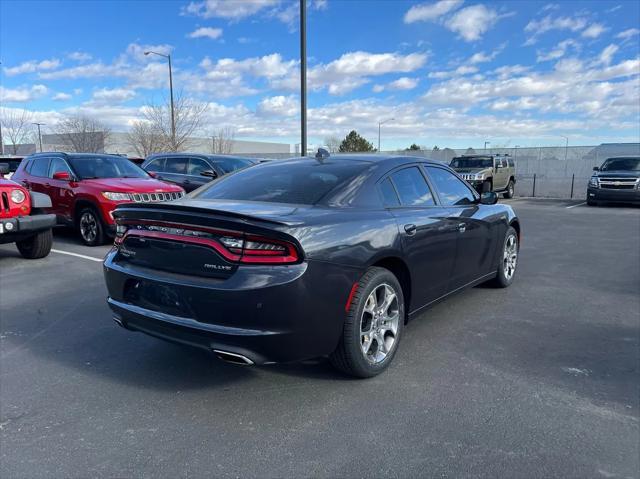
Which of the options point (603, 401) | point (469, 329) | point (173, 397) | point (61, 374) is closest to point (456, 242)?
point (469, 329)

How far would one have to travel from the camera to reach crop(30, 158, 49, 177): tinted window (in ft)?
31.3

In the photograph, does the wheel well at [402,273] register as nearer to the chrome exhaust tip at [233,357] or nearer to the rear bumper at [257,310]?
the rear bumper at [257,310]

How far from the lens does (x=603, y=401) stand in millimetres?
3148

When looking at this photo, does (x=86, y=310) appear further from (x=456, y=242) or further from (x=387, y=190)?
(x=456, y=242)

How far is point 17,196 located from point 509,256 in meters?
6.79

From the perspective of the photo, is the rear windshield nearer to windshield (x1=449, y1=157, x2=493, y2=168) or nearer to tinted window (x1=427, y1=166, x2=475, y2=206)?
tinted window (x1=427, y1=166, x2=475, y2=206)

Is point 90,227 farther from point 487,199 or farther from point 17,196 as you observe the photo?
point 487,199

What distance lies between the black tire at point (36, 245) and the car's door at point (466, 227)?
20.0 feet

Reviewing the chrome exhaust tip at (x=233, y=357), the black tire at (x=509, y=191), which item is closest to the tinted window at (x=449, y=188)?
the chrome exhaust tip at (x=233, y=357)

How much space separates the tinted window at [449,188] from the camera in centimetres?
455

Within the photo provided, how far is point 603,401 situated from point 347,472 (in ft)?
6.02

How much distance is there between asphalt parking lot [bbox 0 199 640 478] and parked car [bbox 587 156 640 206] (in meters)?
14.0

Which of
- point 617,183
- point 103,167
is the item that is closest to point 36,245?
point 103,167

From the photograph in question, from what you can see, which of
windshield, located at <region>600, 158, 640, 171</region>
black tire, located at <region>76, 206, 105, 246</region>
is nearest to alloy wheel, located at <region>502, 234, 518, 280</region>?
black tire, located at <region>76, 206, 105, 246</region>
